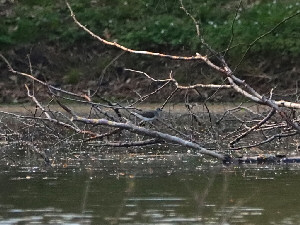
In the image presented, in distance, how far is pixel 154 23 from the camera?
18953mm

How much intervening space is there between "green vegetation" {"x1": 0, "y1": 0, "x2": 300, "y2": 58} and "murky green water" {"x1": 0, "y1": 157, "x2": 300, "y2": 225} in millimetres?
8966

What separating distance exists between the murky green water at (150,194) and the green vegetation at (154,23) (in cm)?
897

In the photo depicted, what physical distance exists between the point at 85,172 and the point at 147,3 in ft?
36.4

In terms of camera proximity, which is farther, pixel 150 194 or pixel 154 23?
pixel 154 23

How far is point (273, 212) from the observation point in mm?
6598

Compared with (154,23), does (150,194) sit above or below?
below

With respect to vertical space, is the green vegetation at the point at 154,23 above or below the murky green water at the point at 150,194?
above

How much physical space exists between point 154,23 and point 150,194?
38.4ft

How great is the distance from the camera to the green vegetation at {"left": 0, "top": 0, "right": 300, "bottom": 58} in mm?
18094

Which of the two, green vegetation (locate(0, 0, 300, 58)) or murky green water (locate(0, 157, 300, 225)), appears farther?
green vegetation (locate(0, 0, 300, 58))

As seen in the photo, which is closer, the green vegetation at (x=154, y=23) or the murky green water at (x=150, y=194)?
the murky green water at (x=150, y=194)

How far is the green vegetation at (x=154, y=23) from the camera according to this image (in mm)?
18094

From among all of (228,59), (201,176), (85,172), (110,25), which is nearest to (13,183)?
(85,172)

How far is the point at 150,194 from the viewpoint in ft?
24.5
